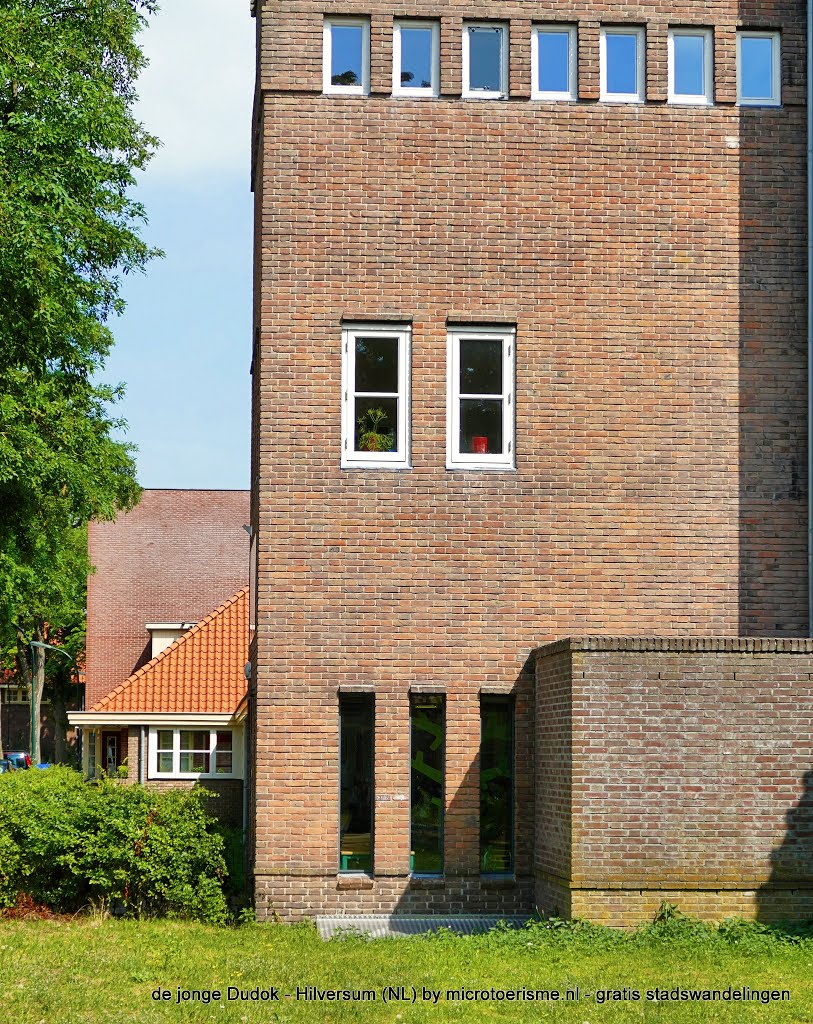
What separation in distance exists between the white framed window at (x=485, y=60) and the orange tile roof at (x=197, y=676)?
1585 centimetres

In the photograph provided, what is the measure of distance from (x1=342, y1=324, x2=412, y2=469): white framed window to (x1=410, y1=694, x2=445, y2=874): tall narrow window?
2894mm

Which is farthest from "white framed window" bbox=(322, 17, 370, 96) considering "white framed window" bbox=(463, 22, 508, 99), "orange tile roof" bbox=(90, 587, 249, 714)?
"orange tile roof" bbox=(90, 587, 249, 714)

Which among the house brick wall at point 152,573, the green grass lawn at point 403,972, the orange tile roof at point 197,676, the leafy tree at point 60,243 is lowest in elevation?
the green grass lawn at point 403,972

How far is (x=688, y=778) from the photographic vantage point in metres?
14.9

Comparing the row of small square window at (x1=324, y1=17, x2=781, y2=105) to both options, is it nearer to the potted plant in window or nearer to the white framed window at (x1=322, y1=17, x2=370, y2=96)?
the white framed window at (x1=322, y1=17, x2=370, y2=96)

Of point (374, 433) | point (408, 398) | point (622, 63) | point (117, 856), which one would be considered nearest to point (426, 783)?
point (117, 856)

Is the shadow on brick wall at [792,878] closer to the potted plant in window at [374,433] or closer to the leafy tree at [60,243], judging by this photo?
the potted plant in window at [374,433]

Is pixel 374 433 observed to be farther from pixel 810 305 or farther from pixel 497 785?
pixel 810 305

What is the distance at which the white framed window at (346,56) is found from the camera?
17.8m

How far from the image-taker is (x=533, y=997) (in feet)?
38.7

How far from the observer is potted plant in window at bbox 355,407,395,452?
1742 centimetres

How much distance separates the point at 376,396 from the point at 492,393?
4.59 ft

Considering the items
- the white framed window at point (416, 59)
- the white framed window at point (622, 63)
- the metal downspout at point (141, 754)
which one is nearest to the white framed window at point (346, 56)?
the white framed window at point (416, 59)

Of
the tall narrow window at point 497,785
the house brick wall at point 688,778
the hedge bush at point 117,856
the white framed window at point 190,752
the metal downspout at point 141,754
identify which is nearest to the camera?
the house brick wall at point 688,778
